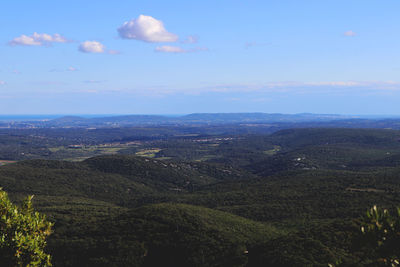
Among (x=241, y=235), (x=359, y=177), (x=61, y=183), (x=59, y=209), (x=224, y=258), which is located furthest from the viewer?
(x=61, y=183)

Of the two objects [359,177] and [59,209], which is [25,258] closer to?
[59,209]

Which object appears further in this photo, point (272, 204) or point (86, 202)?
point (86, 202)

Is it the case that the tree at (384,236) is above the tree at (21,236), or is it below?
above

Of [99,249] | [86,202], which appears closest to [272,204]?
[99,249]

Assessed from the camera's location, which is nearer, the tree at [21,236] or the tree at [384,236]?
the tree at [384,236]

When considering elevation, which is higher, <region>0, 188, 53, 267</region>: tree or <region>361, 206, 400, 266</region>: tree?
<region>361, 206, 400, 266</region>: tree

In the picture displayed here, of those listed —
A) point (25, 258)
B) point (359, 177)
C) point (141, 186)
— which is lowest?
point (141, 186)

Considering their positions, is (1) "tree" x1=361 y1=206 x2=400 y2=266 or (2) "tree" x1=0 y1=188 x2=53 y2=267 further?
(2) "tree" x1=0 y1=188 x2=53 y2=267

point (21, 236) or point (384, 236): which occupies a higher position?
point (384, 236)
